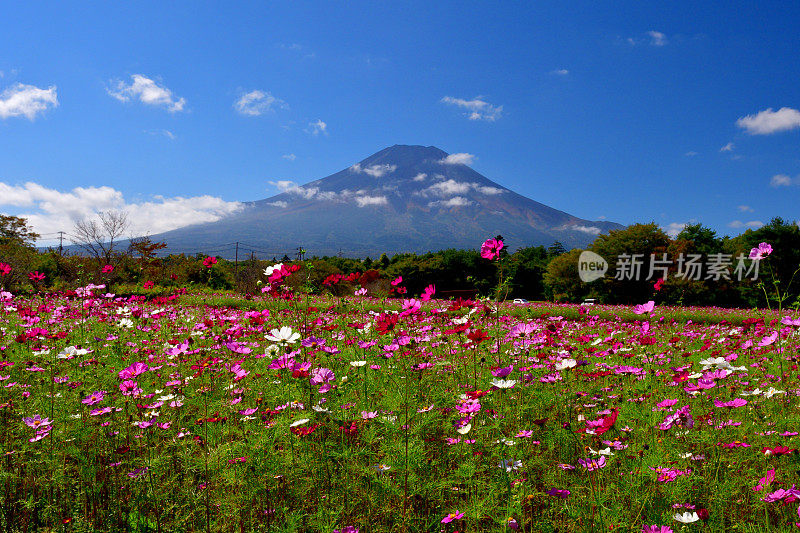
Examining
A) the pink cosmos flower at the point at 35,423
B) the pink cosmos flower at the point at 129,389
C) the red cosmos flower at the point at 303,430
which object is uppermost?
the pink cosmos flower at the point at 129,389

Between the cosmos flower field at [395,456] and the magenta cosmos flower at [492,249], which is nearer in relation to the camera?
the cosmos flower field at [395,456]

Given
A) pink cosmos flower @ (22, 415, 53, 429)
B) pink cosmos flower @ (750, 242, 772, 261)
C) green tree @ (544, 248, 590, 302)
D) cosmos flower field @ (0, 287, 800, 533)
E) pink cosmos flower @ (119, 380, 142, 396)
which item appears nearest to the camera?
cosmos flower field @ (0, 287, 800, 533)

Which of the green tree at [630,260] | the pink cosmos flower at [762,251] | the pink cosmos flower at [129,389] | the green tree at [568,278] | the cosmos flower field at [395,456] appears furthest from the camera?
the green tree at [568,278]

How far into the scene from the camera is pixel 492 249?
269cm

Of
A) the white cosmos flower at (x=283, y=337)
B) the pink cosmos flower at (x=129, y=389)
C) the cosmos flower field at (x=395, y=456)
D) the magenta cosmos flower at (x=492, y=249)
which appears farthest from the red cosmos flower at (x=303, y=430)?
the magenta cosmos flower at (x=492, y=249)

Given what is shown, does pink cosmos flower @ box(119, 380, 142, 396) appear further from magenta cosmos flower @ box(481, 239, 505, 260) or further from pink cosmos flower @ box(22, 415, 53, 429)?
magenta cosmos flower @ box(481, 239, 505, 260)

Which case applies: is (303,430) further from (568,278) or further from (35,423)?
(568,278)

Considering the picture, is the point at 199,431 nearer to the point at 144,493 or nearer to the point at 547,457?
the point at 144,493

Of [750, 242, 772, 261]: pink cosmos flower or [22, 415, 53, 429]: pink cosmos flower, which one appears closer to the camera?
[22, 415, 53, 429]: pink cosmos flower

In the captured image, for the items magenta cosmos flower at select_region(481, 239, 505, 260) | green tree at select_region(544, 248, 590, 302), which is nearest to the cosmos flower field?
magenta cosmos flower at select_region(481, 239, 505, 260)

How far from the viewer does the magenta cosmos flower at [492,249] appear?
104 inches

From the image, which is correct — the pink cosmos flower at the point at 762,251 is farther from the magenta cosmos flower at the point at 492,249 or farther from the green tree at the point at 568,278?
the green tree at the point at 568,278

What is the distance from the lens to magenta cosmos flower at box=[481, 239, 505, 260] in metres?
2.65

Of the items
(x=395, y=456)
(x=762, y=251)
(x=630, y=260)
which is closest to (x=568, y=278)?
(x=630, y=260)
